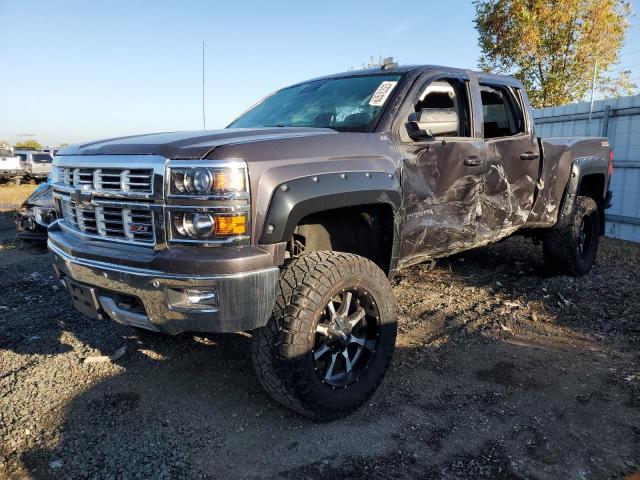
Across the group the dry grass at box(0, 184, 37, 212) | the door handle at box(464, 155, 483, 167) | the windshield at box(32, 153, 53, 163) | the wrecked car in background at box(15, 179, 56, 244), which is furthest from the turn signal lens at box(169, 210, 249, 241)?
the windshield at box(32, 153, 53, 163)

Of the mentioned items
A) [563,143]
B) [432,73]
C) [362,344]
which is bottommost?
[362,344]

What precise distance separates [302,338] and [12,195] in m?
18.6

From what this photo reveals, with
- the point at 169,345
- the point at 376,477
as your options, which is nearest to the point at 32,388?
the point at 169,345

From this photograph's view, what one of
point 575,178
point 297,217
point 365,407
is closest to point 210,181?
point 297,217

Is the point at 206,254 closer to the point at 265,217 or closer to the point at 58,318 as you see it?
the point at 265,217

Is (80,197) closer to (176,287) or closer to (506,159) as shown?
(176,287)

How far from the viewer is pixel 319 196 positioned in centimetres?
261

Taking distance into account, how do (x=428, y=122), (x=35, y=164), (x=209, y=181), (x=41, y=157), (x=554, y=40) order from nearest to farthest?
1. (x=209, y=181)
2. (x=428, y=122)
3. (x=554, y=40)
4. (x=35, y=164)
5. (x=41, y=157)

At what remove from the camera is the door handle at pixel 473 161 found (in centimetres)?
372

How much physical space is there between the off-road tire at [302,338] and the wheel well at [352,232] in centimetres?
23

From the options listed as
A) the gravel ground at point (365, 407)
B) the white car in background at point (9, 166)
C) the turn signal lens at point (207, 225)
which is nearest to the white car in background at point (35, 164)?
the white car in background at point (9, 166)

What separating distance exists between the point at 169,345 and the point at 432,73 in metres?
2.84

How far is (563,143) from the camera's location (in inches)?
198

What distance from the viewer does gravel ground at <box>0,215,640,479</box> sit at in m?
2.45
